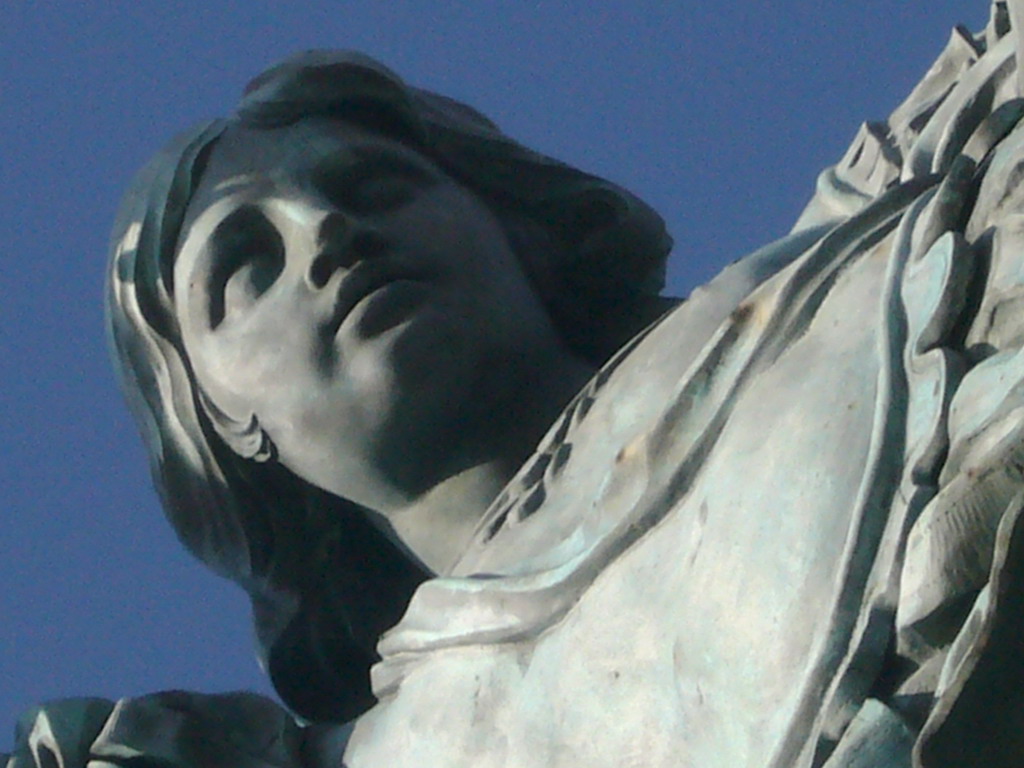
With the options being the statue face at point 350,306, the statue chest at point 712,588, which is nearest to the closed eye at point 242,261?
the statue face at point 350,306

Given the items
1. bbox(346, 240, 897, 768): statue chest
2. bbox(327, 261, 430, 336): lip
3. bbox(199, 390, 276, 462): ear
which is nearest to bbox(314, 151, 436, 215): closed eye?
bbox(327, 261, 430, 336): lip

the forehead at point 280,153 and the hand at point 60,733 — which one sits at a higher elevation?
the forehead at point 280,153

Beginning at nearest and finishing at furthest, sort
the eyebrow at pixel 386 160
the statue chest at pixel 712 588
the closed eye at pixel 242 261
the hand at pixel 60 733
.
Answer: the statue chest at pixel 712 588 < the hand at pixel 60 733 < the closed eye at pixel 242 261 < the eyebrow at pixel 386 160

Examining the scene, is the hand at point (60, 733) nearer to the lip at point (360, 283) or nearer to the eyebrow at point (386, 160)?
the lip at point (360, 283)

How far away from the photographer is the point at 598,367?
25.9ft

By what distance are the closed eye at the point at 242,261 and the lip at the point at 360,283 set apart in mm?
262

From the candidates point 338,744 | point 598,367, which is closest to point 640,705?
point 338,744

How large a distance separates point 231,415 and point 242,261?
422 mm

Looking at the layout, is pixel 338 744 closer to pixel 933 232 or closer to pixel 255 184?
pixel 255 184

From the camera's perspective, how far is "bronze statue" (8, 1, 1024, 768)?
532 centimetres

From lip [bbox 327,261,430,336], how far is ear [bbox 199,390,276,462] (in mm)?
467

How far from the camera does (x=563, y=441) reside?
705 centimetres

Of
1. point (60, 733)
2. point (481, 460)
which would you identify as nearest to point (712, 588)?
point (481, 460)

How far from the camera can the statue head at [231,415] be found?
318 inches
